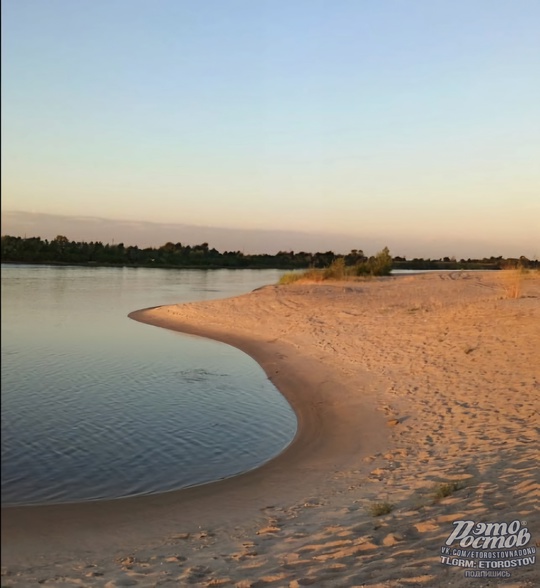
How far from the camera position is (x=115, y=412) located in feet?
27.7

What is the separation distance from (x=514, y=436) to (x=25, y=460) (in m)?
5.65

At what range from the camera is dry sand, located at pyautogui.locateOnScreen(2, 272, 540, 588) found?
4039 mm

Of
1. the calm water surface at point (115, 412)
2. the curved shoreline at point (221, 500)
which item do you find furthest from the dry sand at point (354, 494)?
the calm water surface at point (115, 412)

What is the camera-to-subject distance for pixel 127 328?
62.4ft

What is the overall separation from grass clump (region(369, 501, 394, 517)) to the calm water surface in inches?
82.6

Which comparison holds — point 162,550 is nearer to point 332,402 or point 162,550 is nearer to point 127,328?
point 332,402

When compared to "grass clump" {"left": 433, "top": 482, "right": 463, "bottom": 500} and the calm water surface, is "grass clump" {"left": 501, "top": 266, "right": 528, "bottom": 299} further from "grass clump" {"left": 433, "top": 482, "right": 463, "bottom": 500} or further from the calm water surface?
"grass clump" {"left": 433, "top": 482, "right": 463, "bottom": 500}

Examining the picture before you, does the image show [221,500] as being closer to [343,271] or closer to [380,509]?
[380,509]

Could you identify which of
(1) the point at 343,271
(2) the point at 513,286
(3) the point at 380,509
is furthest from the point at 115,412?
(1) the point at 343,271

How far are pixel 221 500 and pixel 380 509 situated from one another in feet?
5.45

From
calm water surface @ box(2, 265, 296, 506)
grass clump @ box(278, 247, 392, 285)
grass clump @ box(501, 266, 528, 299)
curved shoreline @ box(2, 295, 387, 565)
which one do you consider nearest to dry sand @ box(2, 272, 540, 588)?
curved shoreline @ box(2, 295, 387, 565)

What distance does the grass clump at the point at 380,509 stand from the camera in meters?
5.08

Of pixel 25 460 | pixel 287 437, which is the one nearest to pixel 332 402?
pixel 287 437

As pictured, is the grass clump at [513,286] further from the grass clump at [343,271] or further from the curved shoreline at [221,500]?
the grass clump at [343,271]
